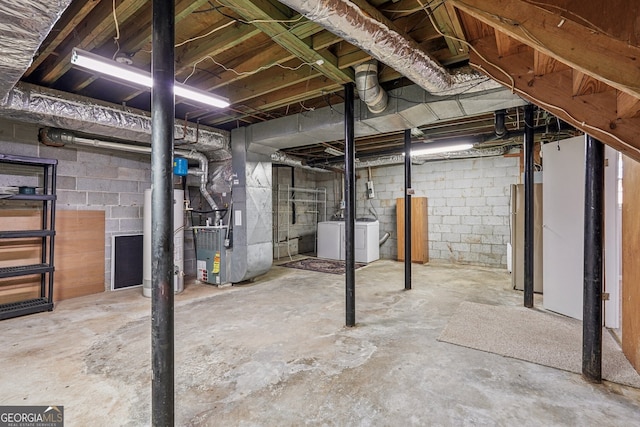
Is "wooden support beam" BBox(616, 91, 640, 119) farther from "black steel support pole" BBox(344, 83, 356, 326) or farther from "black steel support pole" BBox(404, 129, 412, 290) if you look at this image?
"black steel support pole" BBox(404, 129, 412, 290)

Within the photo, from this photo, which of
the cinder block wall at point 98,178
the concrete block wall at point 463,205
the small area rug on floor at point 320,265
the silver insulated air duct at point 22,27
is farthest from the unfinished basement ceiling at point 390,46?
the concrete block wall at point 463,205

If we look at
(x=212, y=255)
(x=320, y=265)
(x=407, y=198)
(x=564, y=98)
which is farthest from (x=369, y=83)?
(x=320, y=265)

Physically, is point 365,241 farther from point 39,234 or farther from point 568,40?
point 568,40

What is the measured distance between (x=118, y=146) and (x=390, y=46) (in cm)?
361

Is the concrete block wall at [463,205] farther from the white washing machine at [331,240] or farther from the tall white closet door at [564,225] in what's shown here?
the tall white closet door at [564,225]

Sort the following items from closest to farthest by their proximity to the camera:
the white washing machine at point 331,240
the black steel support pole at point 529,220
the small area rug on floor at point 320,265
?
the black steel support pole at point 529,220
the small area rug on floor at point 320,265
the white washing machine at point 331,240

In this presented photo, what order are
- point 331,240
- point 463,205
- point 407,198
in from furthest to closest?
1. point 331,240
2. point 463,205
3. point 407,198

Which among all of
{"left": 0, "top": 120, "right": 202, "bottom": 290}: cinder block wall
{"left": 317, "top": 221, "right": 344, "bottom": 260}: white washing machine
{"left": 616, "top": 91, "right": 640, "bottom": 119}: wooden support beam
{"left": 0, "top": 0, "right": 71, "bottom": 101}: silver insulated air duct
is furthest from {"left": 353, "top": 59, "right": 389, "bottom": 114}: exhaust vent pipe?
{"left": 317, "top": 221, "right": 344, "bottom": 260}: white washing machine

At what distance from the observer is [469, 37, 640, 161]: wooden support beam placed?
1447 mm

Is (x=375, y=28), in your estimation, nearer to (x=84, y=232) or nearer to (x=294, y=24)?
(x=294, y=24)

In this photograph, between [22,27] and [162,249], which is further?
[22,27]

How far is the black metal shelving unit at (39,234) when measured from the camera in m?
2.98

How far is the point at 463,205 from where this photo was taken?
6.08 metres

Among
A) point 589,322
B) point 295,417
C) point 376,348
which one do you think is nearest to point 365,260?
point 376,348
